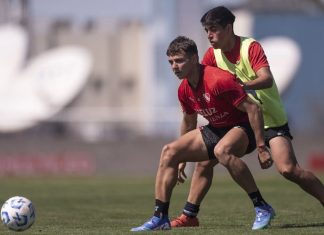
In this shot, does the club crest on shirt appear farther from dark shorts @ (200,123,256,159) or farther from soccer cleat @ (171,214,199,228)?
soccer cleat @ (171,214,199,228)

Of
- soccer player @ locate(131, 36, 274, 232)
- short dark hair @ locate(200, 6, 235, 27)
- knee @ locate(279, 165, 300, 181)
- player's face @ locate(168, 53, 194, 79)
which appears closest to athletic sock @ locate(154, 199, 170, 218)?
soccer player @ locate(131, 36, 274, 232)

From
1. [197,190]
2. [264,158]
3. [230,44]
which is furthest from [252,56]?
[197,190]

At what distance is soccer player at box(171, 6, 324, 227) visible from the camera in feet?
42.2

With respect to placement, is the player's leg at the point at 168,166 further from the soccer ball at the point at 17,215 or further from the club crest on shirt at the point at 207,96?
the soccer ball at the point at 17,215

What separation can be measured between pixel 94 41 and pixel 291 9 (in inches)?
639

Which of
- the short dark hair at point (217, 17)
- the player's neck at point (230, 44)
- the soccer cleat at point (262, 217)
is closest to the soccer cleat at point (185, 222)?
the soccer cleat at point (262, 217)

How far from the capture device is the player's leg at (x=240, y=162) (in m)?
12.6

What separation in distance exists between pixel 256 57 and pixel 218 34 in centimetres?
52

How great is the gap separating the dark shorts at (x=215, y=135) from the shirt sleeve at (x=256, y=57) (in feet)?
2.32

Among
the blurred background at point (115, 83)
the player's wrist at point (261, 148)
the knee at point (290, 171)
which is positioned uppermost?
the player's wrist at point (261, 148)

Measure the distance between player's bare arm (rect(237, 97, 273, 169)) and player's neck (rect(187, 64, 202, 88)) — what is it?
58 centimetres

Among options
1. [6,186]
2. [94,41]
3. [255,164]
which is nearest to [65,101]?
[255,164]

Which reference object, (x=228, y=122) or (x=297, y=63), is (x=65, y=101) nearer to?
(x=297, y=63)

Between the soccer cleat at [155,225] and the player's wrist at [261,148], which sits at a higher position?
the player's wrist at [261,148]
